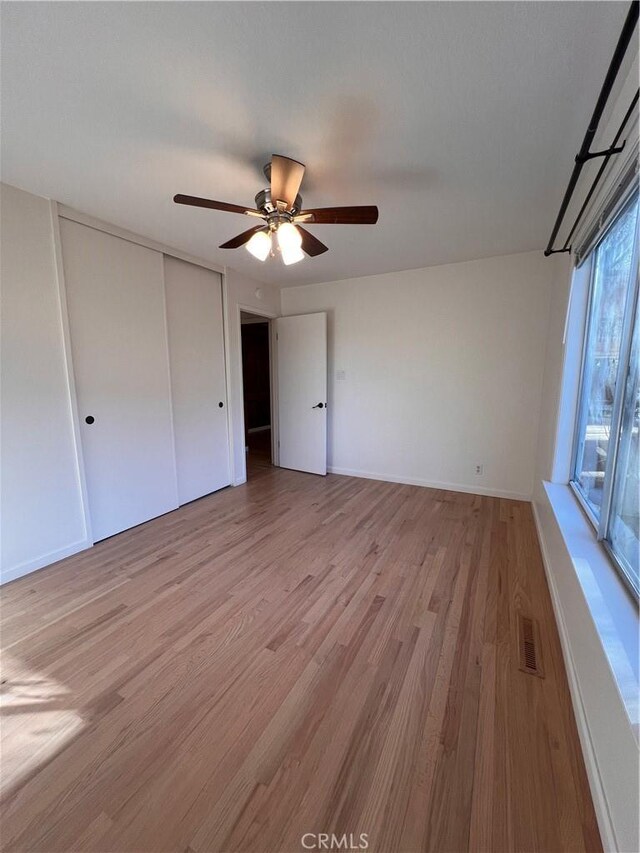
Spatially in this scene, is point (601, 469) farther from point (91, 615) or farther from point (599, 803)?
point (91, 615)

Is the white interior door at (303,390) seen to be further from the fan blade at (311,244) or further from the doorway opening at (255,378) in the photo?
the doorway opening at (255,378)

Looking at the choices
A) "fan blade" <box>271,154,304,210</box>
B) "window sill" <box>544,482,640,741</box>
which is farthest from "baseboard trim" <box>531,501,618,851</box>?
"fan blade" <box>271,154,304,210</box>

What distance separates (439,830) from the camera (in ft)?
3.16

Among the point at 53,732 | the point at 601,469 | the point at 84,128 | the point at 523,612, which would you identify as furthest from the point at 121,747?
the point at 84,128

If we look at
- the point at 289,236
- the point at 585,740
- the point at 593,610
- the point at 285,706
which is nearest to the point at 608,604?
the point at 593,610

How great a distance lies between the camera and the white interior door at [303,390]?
4.16 m

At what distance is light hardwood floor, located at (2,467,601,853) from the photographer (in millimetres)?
987

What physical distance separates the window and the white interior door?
8.67 ft

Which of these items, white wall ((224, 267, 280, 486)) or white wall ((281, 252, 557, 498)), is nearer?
white wall ((281, 252, 557, 498))

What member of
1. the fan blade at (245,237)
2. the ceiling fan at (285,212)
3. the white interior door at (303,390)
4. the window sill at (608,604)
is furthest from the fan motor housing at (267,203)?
the window sill at (608,604)

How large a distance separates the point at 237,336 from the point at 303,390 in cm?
109

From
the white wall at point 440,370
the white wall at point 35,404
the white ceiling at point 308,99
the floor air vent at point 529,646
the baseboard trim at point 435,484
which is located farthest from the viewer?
the baseboard trim at point 435,484

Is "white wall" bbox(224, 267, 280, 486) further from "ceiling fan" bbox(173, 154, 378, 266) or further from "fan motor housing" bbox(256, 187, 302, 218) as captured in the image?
"fan motor housing" bbox(256, 187, 302, 218)

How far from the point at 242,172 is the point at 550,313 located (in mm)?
2903
